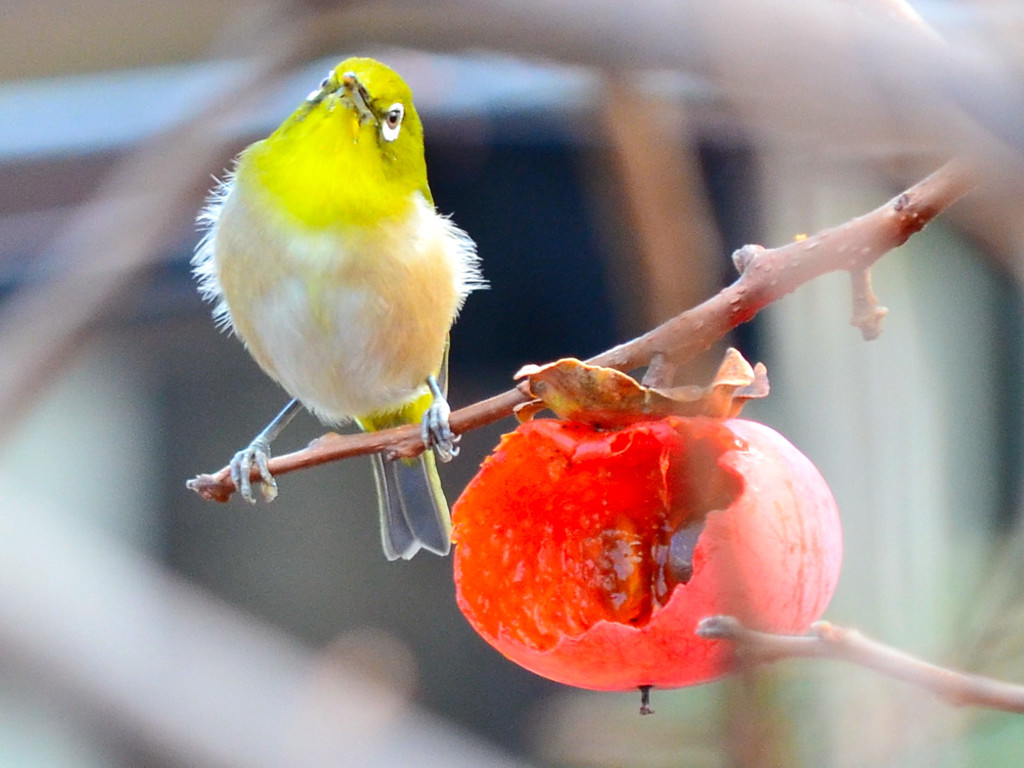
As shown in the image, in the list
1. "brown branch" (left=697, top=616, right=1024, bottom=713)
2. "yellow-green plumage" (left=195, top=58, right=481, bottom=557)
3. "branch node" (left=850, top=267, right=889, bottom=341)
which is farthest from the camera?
"yellow-green plumage" (left=195, top=58, right=481, bottom=557)

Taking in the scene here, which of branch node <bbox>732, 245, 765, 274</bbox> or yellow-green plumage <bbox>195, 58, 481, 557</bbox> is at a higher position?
yellow-green plumage <bbox>195, 58, 481, 557</bbox>

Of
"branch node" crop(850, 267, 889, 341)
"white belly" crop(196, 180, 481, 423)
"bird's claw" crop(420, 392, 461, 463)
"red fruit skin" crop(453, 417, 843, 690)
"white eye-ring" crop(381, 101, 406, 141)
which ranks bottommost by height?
"red fruit skin" crop(453, 417, 843, 690)

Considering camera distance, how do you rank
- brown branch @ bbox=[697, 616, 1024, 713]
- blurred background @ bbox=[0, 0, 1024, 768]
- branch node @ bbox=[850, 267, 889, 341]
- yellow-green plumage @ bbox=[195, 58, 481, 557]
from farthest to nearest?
yellow-green plumage @ bbox=[195, 58, 481, 557] → branch node @ bbox=[850, 267, 889, 341] → brown branch @ bbox=[697, 616, 1024, 713] → blurred background @ bbox=[0, 0, 1024, 768]

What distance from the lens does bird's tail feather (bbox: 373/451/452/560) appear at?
1.89 m

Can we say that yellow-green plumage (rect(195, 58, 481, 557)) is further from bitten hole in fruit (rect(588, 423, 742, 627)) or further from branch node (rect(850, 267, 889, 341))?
branch node (rect(850, 267, 889, 341))

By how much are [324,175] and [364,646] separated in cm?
198

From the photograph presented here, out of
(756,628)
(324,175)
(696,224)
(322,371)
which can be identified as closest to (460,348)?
(322,371)

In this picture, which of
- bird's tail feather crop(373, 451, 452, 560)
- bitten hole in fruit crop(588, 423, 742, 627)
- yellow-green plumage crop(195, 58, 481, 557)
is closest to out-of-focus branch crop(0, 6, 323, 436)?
bitten hole in fruit crop(588, 423, 742, 627)

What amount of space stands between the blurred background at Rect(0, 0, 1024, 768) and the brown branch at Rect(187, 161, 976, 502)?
2.2 inches

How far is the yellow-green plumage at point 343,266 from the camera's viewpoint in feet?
5.52

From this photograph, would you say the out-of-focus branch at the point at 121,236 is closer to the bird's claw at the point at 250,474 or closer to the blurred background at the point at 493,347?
the blurred background at the point at 493,347

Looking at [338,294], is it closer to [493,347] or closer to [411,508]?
[411,508]

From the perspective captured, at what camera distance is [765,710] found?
50cm

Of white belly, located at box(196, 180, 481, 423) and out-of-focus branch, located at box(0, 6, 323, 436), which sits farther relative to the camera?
white belly, located at box(196, 180, 481, 423)
